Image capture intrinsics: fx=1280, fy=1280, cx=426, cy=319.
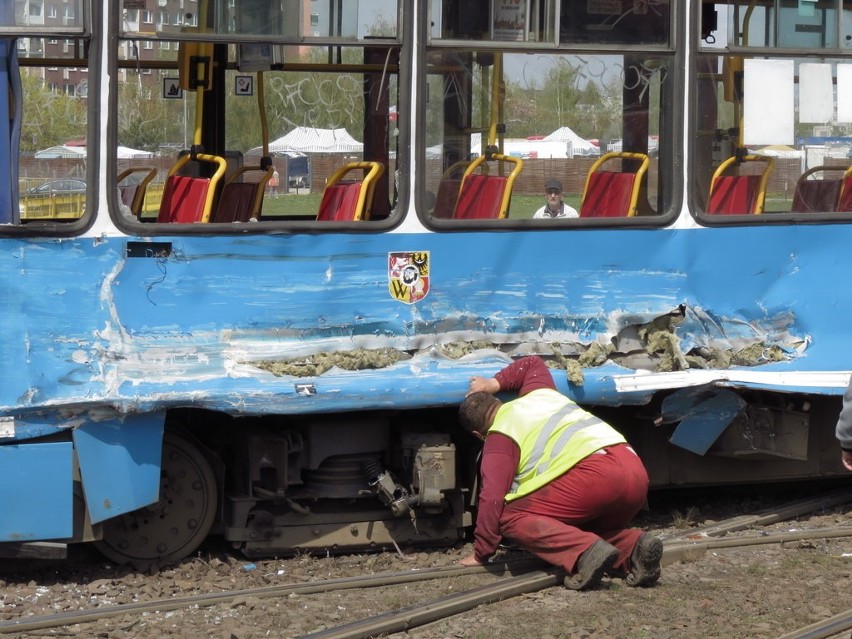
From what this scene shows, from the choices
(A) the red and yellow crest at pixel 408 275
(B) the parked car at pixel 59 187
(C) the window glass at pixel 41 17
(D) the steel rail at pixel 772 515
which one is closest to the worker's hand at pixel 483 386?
(A) the red and yellow crest at pixel 408 275

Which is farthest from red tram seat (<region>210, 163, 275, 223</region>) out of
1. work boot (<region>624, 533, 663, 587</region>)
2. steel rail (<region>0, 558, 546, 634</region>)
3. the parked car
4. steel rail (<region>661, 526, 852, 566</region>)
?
A: steel rail (<region>661, 526, 852, 566</region>)

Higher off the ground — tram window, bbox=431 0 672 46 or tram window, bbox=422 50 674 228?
tram window, bbox=431 0 672 46

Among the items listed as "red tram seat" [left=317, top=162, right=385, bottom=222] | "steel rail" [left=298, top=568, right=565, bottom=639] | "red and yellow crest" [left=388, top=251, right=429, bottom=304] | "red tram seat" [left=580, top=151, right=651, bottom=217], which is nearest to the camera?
"steel rail" [left=298, top=568, right=565, bottom=639]

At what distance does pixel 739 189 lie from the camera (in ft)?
20.7

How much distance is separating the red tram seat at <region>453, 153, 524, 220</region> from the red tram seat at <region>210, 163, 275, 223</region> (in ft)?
3.41

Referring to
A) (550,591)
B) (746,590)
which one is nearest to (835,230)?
(746,590)

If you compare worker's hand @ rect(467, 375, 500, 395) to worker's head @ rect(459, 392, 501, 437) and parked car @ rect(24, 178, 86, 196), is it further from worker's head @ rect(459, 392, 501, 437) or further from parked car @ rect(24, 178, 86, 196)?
parked car @ rect(24, 178, 86, 196)

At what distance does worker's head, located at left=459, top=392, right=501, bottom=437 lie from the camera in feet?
18.7

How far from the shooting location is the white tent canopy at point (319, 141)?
6254mm

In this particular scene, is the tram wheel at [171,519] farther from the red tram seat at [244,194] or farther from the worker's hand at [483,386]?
the worker's hand at [483,386]

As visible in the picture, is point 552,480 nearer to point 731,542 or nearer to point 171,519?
point 731,542

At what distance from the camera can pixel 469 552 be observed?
6230 mm

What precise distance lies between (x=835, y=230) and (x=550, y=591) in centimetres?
234

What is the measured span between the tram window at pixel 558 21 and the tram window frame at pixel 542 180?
27 millimetres
